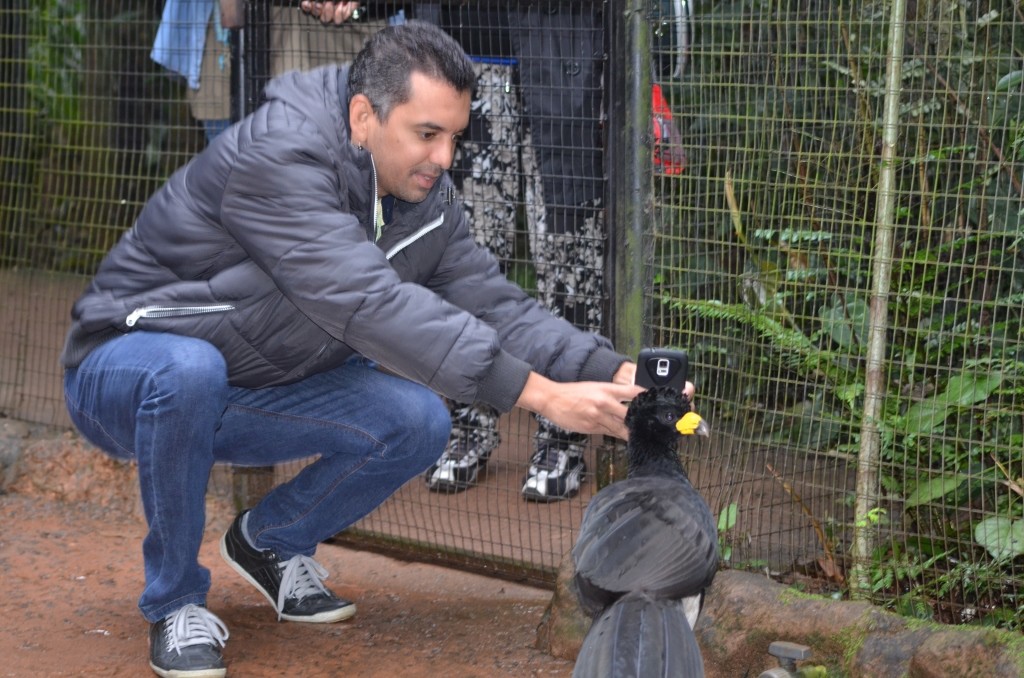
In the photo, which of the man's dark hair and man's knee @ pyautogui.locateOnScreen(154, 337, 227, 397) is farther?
man's knee @ pyautogui.locateOnScreen(154, 337, 227, 397)

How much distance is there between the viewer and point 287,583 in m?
3.70

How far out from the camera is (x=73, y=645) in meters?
3.56

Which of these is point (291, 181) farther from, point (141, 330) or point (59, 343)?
point (59, 343)

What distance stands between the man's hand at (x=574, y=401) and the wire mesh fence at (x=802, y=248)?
675mm

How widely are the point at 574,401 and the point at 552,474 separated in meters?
1.38

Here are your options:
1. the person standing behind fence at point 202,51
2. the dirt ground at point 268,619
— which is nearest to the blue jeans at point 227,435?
the dirt ground at point 268,619

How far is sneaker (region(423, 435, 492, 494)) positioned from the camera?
14.6 ft

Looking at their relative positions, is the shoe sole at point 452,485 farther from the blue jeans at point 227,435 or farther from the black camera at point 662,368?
the black camera at point 662,368

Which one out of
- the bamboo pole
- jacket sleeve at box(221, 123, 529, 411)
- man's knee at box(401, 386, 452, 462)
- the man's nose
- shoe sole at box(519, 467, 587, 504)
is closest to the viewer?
jacket sleeve at box(221, 123, 529, 411)

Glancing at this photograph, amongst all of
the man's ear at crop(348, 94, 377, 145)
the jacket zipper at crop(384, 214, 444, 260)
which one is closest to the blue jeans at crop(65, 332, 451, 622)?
the jacket zipper at crop(384, 214, 444, 260)

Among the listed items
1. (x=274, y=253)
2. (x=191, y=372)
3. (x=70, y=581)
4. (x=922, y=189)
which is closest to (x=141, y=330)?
(x=191, y=372)

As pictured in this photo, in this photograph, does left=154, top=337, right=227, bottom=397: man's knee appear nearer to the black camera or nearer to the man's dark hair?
the man's dark hair

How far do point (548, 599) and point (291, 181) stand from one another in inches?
67.8

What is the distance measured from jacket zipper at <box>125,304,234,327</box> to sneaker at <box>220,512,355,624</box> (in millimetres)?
759
